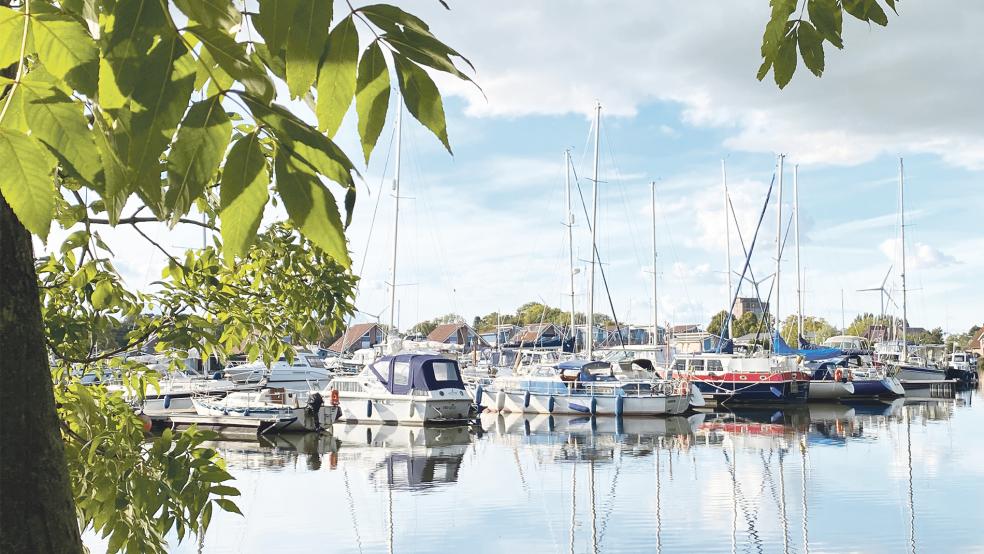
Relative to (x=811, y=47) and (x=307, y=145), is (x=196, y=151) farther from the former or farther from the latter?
(x=811, y=47)

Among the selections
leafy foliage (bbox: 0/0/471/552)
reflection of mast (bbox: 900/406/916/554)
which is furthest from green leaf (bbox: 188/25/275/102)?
reflection of mast (bbox: 900/406/916/554)

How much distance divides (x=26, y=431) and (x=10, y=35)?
1.50 metres

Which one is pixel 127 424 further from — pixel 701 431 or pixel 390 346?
pixel 390 346

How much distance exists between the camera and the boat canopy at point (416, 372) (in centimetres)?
3481

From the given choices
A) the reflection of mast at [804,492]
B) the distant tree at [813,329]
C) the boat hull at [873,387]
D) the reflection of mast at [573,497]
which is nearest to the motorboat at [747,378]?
the boat hull at [873,387]

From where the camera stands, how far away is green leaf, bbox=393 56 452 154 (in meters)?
1.35

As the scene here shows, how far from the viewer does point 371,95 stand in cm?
136

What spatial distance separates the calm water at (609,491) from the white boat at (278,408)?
71 centimetres

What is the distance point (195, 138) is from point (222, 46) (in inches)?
7.4

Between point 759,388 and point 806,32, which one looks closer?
point 806,32

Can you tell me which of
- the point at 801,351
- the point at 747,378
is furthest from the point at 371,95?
the point at 801,351

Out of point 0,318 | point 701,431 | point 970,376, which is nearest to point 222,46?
point 0,318

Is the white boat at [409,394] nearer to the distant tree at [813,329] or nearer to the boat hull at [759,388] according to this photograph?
the boat hull at [759,388]

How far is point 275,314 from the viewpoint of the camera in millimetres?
5898
